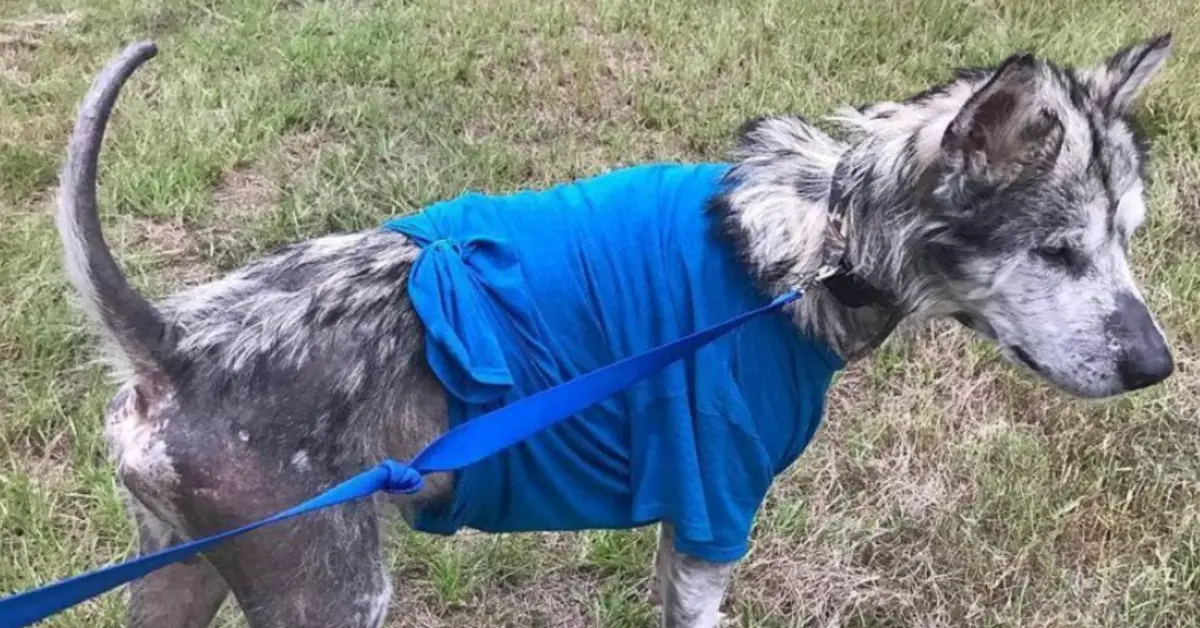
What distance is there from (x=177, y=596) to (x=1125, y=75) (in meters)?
2.38

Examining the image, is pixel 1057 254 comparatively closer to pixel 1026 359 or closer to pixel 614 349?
pixel 1026 359

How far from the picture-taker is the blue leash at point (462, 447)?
1872mm

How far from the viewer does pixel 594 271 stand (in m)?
2.48

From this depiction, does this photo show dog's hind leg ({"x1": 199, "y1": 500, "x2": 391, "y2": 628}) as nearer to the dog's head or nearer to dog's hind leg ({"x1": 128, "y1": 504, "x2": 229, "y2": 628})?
dog's hind leg ({"x1": 128, "y1": 504, "x2": 229, "y2": 628})

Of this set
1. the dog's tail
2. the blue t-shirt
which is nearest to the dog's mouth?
the blue t-shirt

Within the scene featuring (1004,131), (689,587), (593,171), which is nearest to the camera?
(1004,131)

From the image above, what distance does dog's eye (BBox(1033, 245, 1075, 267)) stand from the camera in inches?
94.7

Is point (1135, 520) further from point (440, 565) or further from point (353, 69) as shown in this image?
point (353, 69)

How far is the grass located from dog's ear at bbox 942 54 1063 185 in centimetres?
165

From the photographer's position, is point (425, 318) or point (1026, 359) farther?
point (1026, 359)

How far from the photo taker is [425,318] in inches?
93.8

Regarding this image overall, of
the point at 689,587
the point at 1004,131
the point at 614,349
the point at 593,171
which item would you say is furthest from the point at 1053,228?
the point at 593,171

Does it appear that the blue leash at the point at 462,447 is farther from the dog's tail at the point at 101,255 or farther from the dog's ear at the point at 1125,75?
the dog's ear at the point at 1125,75

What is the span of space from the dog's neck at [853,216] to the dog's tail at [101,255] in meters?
1.18
